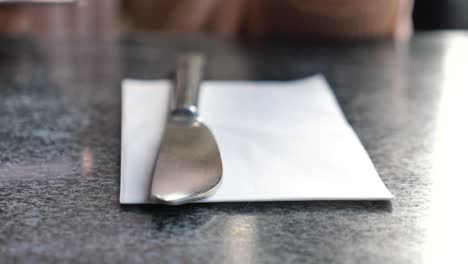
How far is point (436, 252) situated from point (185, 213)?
144 mm

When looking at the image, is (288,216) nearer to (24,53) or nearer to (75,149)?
(75,149)

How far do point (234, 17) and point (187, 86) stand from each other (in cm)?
49

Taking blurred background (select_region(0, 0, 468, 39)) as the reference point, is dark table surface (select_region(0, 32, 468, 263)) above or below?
below

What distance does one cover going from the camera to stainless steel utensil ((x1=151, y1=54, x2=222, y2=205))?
1.25ft

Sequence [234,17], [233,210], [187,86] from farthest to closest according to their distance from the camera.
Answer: [234,17], [187,86], [233,210]

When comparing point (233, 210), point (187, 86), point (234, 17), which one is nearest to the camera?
point (233, 210)

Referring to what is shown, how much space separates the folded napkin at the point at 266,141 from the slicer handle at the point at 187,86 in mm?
16

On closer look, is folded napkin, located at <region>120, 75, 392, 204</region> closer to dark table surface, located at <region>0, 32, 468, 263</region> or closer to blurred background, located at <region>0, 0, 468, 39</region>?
dark table surface, located at <region>0, 32, 468, 263</region>

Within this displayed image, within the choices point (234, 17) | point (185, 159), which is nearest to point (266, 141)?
point (185, 159)

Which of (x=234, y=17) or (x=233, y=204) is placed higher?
(x=234, y=17)

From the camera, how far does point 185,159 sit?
16.4 inches

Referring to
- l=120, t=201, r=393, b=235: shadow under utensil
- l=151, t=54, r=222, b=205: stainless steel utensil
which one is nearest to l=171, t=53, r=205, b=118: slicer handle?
l=151, t=54, r=222, b=205: stainless steel utensil

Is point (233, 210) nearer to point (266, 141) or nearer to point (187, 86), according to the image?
point (266, 141)

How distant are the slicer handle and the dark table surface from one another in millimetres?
34
